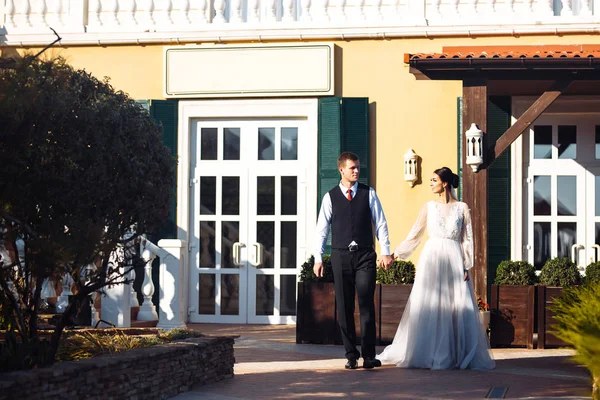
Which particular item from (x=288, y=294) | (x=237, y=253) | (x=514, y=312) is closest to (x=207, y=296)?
(x=237, y=253)

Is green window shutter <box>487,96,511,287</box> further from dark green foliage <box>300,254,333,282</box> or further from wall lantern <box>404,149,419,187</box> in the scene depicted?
dark green foliage <box>300,254,333,282</box>

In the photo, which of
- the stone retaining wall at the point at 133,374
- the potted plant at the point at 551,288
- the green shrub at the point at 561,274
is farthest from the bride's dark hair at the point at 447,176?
the stone retaining wall at the point at 133,374

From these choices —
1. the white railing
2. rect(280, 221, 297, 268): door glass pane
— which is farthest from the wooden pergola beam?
rect(280, 221, 297, 268): door glass pane

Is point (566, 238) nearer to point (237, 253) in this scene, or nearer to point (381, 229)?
point (237, 253)

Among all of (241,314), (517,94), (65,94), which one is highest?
(517,94)

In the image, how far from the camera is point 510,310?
10.7 meters

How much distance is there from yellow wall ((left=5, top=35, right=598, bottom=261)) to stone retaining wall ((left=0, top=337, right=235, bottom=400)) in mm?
5887

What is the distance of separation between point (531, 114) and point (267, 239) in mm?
4173

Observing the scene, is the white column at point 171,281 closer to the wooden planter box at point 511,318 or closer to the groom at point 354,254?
the groom at point 354,254

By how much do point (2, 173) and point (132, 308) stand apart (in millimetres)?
6880

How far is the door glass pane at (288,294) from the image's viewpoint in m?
13.8

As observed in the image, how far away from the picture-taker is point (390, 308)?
35.2ft

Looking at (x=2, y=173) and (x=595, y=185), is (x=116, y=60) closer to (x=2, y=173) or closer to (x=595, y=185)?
(x=595, y=185)

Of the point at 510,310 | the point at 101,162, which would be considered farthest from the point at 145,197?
the point at 510,310
